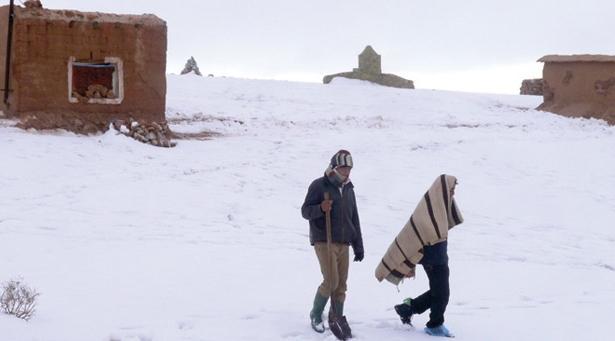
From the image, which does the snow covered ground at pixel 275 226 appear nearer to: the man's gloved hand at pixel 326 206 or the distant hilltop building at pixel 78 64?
the distant hilltop building at pixel 78 64

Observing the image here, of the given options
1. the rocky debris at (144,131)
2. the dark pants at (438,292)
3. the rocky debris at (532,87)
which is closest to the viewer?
the dark pants at (438,292)

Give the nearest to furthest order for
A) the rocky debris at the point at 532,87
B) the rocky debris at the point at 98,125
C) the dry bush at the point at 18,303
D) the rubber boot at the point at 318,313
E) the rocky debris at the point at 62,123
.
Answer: the dry bush at the point at 18,303
the rubber boot at the point at 318,313
the rocky debris at the point at 62,123
the rocky debris at the point at 98,125
the rocky debris at the point at 532,87

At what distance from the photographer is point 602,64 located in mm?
27328

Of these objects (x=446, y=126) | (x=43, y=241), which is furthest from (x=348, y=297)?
(x=446, y=126)

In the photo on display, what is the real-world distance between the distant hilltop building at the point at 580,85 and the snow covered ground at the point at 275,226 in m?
2.71

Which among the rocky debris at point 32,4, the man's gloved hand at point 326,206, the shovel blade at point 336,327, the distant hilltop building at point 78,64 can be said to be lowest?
the shovel blade at point 336,327

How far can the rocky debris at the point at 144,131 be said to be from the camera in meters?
17.7

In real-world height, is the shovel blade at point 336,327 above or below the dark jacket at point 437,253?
below

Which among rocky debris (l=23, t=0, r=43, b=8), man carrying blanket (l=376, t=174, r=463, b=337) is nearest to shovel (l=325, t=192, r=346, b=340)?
man carrying blanket (l=376, t=174, r=463, b=337)

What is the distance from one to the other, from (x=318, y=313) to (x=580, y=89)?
2229cm

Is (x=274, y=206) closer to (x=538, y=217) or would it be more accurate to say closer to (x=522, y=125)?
(x=538, y=217)

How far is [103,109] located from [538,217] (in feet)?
28.8

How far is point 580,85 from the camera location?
92.6 ft

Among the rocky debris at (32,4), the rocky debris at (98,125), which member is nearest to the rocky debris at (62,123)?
the rocky debris at (98,125)
